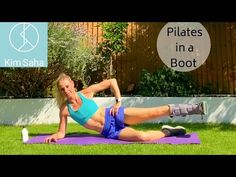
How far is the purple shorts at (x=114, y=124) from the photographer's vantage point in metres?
6.96

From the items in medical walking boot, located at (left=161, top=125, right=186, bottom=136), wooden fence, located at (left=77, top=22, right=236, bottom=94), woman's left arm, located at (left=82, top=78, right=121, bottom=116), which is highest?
wooden fence, located at (left=77, top=22, right=236, bottom=94)

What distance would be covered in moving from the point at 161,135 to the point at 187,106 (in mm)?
593

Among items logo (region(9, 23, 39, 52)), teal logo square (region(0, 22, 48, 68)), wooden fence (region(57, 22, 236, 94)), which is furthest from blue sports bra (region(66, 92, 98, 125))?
wooden fence (region(57, 22, 236, 94))

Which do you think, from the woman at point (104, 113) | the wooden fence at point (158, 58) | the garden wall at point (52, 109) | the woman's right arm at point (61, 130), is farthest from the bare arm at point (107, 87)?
the wooden fence at point (158, 58)

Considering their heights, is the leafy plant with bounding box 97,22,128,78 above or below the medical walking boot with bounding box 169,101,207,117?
above

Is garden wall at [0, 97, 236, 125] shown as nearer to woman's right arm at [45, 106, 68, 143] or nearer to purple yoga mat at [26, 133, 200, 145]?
purple yoga mat at [26, 133, 200, 145]

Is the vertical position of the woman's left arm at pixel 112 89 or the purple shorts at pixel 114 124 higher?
the woman's left arm at pixel 112 89

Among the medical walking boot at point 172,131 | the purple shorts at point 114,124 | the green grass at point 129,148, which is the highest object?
the purple shorts at point 114,124

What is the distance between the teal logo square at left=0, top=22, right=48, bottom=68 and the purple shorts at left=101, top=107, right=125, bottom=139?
117 inches

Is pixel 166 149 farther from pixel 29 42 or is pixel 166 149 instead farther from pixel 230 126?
pixel 29 42

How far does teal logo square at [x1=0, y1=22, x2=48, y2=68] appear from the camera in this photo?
9.50m

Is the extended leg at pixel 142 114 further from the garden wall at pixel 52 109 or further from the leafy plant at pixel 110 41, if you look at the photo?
the leafy plant at pixel 110 41

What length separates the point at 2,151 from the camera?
6.36m

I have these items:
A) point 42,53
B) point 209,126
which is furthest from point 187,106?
point 42,53
